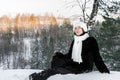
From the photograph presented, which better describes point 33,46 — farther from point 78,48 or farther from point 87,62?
point 87,62

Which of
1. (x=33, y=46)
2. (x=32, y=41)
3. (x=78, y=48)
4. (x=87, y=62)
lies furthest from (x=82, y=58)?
(x=32, y=41)

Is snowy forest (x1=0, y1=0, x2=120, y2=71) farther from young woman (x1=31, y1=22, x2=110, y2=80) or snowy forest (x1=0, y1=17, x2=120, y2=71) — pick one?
young woman (x1=31, y1=22, x2=110, y2=80)

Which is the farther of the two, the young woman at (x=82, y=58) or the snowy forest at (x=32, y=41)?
the snowy forest at (x=32, y=41)

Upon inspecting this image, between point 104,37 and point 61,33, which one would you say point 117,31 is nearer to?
point 104,37

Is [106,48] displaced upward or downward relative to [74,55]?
downward

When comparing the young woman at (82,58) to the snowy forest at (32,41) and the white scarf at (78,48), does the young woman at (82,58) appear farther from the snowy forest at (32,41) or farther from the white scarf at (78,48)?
the snowy forest at (32,41)

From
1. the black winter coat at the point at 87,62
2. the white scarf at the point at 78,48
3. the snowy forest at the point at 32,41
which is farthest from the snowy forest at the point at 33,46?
the black winter coat at the point at 87,62

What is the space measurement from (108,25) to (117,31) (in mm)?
2088

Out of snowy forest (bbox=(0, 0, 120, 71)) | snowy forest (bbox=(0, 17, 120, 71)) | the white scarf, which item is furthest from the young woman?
snowy forest (bbox=(0, 17, 120, 71))

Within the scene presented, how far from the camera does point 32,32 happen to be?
70375 millimetres

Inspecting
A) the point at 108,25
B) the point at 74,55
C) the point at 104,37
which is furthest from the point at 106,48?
the point at 74,55

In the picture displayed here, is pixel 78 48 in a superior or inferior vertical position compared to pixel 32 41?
superior

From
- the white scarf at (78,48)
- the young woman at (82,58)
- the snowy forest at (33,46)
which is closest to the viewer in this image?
the young woman at (82,58)

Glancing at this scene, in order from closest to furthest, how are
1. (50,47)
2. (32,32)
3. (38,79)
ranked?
1. (38,79)
2. (50,47)
3. (32,32)
